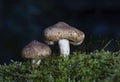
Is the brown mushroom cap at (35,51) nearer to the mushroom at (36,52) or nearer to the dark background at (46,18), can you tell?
the mushroom at (36,52)

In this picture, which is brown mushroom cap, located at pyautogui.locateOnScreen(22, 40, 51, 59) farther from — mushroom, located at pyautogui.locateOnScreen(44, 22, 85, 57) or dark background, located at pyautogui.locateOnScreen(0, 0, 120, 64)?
dark background, located at pyautogui.locateOnScreen(0, 0, 120, 64)

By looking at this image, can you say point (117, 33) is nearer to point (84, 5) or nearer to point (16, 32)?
point (84, 5)

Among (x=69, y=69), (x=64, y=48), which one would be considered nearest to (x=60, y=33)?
(x=64, y=48)

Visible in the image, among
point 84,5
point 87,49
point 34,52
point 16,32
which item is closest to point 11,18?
point 16,32

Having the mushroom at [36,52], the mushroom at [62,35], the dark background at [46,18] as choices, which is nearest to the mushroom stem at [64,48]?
the mushroom at [62,35]

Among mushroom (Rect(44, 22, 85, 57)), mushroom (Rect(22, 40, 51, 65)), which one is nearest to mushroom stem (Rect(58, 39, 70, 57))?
mushroom (Rect(44, 22, 85, 57))

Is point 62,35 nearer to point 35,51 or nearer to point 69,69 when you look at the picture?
point 35,51
